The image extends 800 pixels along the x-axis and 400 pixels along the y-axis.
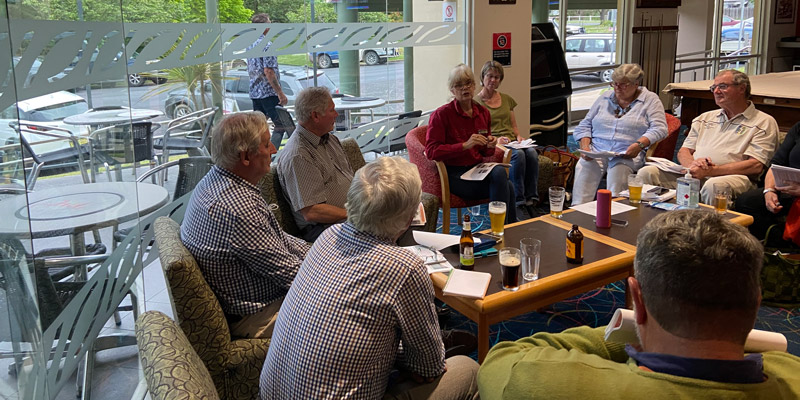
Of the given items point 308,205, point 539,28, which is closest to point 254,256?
point 308,205

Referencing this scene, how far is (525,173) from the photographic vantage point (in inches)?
199

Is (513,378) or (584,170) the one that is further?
(584,170)

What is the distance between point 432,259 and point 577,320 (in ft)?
3.92

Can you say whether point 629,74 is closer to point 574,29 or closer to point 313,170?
point 313,170

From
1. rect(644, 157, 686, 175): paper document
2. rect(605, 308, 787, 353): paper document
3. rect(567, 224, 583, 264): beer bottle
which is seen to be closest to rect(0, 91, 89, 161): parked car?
rect(605, 308, 787, 353): paper document

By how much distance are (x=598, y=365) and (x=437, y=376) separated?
79 cm

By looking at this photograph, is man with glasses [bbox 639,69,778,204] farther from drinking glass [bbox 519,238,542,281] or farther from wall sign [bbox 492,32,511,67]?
wall sign [bbox 492,32,511,67]

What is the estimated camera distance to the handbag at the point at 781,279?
140 inches

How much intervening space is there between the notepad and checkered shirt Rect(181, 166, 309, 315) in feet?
2.05

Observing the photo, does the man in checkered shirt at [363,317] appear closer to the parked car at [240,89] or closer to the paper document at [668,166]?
the parked car at [240,89]

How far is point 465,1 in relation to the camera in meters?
6.45

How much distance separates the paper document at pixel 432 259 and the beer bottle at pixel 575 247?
0.55 meters

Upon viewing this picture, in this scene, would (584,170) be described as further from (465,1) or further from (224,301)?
(224,301)

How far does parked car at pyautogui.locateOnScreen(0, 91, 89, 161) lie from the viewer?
5.45 feet
